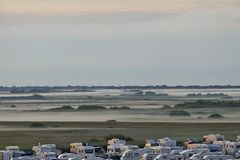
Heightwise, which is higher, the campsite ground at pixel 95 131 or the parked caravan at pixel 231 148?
the campsite ground at pixel 95 131

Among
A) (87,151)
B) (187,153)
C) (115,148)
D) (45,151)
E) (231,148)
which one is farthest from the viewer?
(115,148)

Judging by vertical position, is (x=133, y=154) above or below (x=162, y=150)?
below

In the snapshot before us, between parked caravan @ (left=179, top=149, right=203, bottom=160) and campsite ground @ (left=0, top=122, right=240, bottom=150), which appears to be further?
campsite ground @ (left=0, top=122, right=240, bottom=150)

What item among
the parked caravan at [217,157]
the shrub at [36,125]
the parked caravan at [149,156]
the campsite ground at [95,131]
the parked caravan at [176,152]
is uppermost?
the shrub at [36,125]

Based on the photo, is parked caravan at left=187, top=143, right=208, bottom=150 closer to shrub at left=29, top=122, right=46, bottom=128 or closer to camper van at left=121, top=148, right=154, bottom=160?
camper van at left=121, top=148, right=154, bottom=160

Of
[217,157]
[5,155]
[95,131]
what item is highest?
[95,131]

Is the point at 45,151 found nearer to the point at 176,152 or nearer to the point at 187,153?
the point at 176,152

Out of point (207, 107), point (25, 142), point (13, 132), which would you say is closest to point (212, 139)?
point (25, 142)

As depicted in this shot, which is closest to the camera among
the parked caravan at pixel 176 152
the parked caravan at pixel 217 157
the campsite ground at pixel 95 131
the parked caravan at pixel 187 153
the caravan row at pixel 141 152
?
the parked caravan at pixel 217 157

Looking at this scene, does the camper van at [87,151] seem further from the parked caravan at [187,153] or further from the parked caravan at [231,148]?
the parked caravan at [231,148]

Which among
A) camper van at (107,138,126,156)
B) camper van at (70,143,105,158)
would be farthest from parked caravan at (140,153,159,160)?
camper van at (107,138,126,156)

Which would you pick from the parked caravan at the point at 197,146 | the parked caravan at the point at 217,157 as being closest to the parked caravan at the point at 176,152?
the parked caravan at the point at 197,146

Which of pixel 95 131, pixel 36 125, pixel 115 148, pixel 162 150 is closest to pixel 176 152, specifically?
pixel 162 150

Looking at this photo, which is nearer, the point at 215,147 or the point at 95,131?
the point at 215,147
